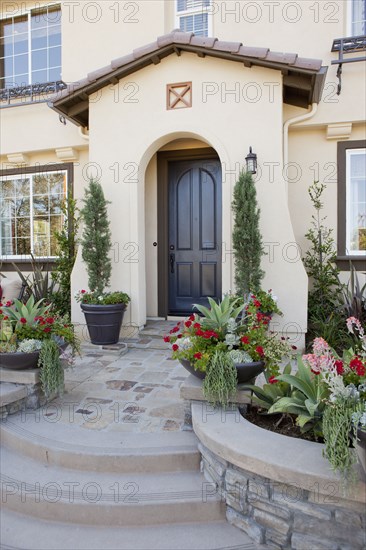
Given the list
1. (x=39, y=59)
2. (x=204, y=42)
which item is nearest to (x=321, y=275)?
(x=204, y=42)

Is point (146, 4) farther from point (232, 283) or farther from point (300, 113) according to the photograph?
point (232, 283)

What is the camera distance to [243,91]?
4.85 metres

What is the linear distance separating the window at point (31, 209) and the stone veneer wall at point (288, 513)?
18.1 ft

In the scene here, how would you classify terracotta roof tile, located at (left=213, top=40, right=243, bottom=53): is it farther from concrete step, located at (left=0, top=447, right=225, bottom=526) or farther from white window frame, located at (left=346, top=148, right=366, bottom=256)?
concrete step, located at (left=0, top=447, right=225, bottom=526)

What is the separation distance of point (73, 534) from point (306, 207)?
490 cm

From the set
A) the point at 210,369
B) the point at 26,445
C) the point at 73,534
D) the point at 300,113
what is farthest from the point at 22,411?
the point at 300,113

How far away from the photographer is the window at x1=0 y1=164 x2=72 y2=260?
674 centimetres

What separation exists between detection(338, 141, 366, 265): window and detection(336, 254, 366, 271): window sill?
25mm

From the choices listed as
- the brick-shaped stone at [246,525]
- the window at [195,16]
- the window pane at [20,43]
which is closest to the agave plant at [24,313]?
the brick-shaped stone at [246,525]

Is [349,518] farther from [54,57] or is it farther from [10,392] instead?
[54,57]

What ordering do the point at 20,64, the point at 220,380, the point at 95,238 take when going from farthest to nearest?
the point at 20,64 < the point at 95,238 < the point at 220,380

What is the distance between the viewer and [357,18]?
545cm

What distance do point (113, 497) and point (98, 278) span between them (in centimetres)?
325

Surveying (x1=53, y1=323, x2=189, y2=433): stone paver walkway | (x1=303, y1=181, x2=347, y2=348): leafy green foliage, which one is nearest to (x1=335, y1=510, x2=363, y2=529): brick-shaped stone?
(x1=53, y1=323, x2=189, y2=433): stone paver walkway
